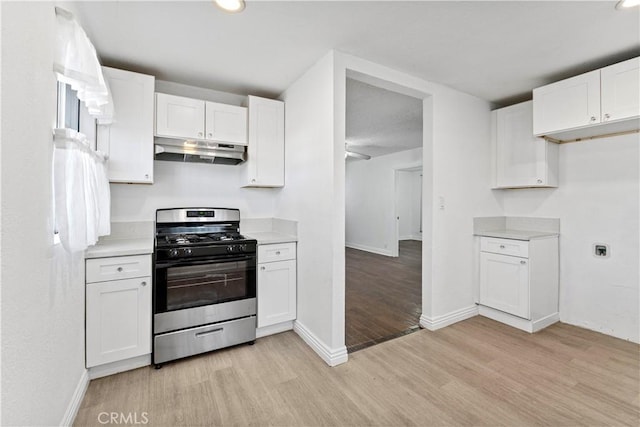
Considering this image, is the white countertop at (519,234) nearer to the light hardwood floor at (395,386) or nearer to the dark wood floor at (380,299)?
the light hardwood floor at (395,386)

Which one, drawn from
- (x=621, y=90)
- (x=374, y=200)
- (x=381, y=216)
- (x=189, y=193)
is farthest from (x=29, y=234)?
(x=374, y=200)

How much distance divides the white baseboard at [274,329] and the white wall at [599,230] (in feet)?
9.44

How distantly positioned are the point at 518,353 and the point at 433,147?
1.96 meters

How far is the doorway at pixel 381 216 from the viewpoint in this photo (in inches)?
119

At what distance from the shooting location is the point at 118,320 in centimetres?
195

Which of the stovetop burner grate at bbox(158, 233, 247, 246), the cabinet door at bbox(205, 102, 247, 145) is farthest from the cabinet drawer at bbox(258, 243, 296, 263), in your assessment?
the cabinet door at bbox(205, 102, 247, 145)

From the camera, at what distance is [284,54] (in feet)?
7.31

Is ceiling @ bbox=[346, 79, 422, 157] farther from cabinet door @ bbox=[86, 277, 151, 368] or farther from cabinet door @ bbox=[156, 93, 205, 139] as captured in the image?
cabinet door @ bbox=[86, 277, 151, 368]

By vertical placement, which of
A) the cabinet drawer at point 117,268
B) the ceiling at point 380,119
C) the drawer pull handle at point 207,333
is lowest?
the drawer pull handle at point 207,333

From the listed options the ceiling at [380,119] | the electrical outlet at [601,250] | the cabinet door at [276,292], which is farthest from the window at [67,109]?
the electrical outlet at [601,250]

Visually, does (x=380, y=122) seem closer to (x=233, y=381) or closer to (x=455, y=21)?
(x=455, y=21)

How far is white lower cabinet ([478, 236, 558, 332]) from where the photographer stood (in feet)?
8.72

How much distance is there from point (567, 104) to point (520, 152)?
62cm

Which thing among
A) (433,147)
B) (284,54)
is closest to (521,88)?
(433,147)
